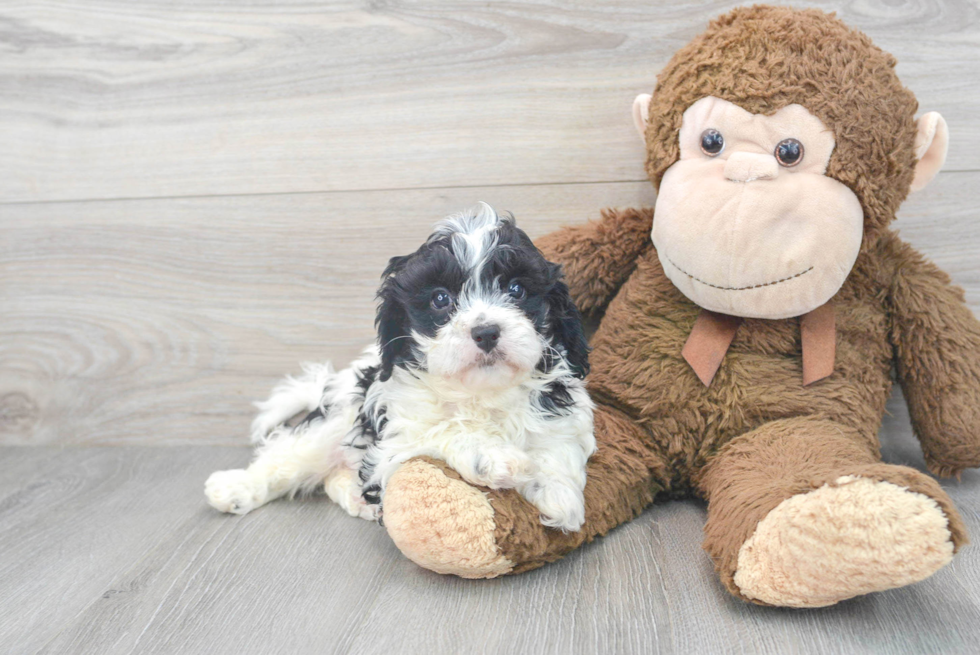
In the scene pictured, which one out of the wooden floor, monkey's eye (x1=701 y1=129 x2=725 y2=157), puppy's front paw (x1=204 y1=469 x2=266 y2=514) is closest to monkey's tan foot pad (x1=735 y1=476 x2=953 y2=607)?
the wooden floor

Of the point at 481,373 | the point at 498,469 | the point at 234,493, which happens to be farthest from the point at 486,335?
the point at 234,493

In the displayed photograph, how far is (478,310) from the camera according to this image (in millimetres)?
1218

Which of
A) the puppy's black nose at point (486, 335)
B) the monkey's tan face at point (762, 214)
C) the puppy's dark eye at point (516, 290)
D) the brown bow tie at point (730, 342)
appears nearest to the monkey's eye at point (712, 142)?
the monkey's tan face at point (762, 214)

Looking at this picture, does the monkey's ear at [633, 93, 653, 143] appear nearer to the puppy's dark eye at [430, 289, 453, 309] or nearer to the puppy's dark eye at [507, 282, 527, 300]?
→ the puppy's dark eye at [507, 282, 527, 300]

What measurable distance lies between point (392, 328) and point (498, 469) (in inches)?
12.5

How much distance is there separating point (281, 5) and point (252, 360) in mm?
880

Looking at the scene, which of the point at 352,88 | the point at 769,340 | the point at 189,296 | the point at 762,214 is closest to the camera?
the point at 762,214

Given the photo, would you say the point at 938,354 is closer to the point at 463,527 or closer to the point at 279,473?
the point at 463,527

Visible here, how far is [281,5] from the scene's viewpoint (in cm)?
178

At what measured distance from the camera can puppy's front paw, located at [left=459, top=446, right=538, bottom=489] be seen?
4.05 ft

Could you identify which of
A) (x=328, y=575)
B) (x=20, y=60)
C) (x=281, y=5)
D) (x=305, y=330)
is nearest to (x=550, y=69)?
(x=281, y=5)

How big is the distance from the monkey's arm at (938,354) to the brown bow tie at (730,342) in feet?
0.59

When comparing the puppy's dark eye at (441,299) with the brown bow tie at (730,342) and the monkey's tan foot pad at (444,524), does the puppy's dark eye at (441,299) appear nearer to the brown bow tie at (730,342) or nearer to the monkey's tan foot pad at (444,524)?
the monkey's tan foot pad at (444,524)

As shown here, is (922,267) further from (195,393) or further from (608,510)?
(195,393)
